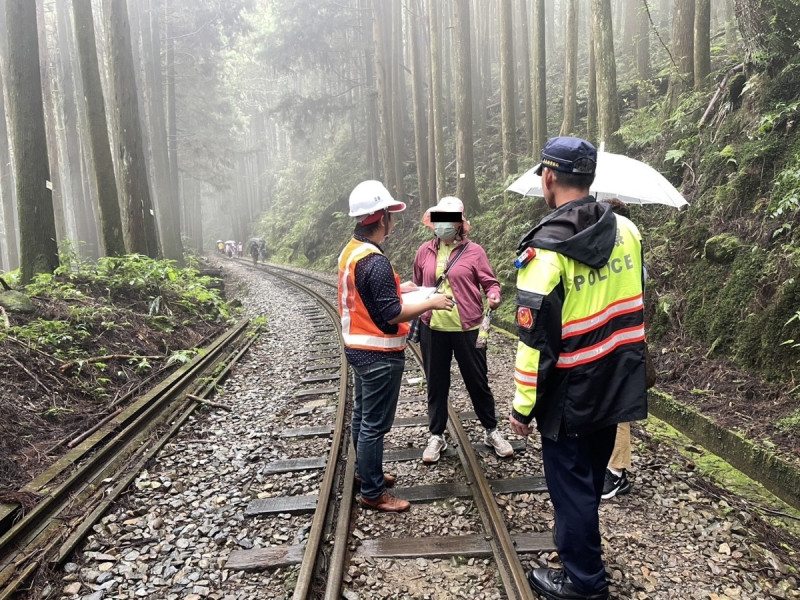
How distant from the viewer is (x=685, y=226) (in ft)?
21.5

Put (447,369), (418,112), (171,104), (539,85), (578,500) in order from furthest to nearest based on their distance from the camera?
(171,104) → (418,112) → (539,85) → (447,369) → (578,500)

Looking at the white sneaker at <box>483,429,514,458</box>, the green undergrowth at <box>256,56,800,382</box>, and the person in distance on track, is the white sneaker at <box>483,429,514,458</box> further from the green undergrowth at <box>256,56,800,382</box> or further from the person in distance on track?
the green undergrowth at <box>256,56,800,382</box>

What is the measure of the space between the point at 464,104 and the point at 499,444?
1115 cm

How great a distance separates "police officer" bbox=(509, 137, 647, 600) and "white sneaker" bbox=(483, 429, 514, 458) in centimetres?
173

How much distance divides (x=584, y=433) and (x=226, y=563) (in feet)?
8.01

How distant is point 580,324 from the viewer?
2.41 meters

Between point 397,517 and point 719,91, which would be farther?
point 719,91

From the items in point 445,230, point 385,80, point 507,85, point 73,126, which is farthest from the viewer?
point 73,126

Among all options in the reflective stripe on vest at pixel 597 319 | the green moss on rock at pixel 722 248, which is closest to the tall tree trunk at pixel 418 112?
the green moss on rock at pixel 722 248

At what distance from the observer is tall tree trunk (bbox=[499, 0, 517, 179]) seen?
12.6m

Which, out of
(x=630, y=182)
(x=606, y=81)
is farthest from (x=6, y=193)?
(x=630, y=182)

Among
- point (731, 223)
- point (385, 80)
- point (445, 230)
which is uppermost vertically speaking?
point (385, 80)

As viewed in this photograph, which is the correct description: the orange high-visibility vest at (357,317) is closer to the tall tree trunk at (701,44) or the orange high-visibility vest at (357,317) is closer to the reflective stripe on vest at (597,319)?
the reflective stripe on vest at (597,319)

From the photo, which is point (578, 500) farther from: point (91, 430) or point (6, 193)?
point (6, 193)
